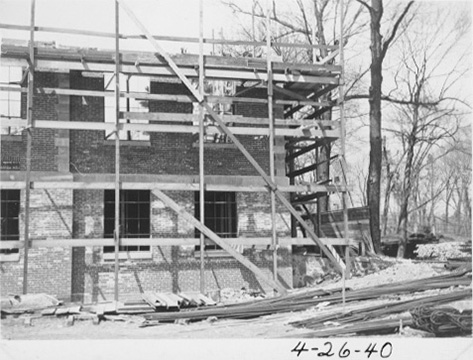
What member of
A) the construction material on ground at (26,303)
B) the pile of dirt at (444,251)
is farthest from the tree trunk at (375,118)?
the construction material on ground at (26,303)

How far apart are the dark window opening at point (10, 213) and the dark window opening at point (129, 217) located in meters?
2.32

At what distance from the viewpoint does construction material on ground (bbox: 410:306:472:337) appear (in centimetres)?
995

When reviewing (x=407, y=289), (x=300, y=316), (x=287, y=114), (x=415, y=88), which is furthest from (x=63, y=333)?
(x=415, y=88)

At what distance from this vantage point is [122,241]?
13.9m

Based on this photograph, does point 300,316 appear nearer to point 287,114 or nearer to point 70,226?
point 70,226

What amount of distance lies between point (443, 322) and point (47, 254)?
10.2 metres

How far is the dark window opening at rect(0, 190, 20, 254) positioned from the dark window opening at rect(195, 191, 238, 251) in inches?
193

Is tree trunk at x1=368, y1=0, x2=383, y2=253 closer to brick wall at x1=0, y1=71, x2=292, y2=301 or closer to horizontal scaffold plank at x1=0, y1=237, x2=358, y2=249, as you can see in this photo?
brick wall at x1=0, y1=71, x2=292, y2=301

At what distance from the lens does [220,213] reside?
17.2m

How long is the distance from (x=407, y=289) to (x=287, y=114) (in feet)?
25.4

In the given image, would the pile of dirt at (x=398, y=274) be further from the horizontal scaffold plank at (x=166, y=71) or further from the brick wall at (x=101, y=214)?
the horizontal scaffold plank at (x=166, y=71)

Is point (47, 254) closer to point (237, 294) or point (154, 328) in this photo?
point (237, 294)

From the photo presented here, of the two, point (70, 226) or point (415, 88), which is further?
point (415, 88)

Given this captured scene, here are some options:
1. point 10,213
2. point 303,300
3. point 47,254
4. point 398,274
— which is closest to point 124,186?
point 47,254
